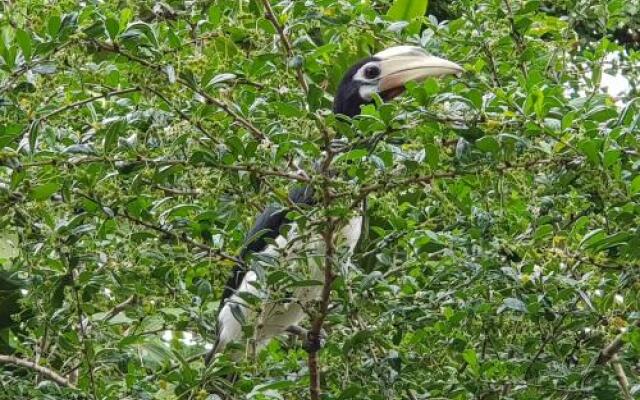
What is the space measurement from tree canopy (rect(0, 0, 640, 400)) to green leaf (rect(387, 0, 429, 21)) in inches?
20.3

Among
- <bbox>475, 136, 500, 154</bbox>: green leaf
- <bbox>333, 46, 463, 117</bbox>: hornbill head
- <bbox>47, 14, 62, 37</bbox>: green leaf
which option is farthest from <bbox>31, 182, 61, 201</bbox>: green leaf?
<bbox>333, 46, 463, 117</bbox>: hornbill head

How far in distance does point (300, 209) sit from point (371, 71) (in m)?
1.82

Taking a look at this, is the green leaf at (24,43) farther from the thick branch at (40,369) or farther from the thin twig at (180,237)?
the thick branch at (40,369)

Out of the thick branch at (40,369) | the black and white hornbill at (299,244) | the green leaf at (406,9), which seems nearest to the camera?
the black and white hornbill at (299,244)

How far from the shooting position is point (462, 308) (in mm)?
2918

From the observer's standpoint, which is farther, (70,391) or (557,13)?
(557,13)

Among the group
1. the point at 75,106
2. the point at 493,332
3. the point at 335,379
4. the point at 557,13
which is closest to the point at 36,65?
the point at 75,106

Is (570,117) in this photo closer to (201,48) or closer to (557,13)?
(201,48)

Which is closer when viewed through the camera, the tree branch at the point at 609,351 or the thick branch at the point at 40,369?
the tree branch at the point at 609,351

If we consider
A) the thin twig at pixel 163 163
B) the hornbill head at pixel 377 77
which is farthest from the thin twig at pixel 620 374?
the hornbill head at pixel 377 77

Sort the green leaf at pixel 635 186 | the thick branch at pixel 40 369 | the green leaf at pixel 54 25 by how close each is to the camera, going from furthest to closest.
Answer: the thick branch at pixel 40 369 < the green leaf at pixel 54 25 < the green leaf at pixel 635 186

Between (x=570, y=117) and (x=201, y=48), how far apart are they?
1318mm

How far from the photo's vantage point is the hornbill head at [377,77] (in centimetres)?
435

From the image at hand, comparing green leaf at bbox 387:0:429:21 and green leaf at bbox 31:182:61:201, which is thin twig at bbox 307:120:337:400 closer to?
green leaf at bbox 31:182:61:201
